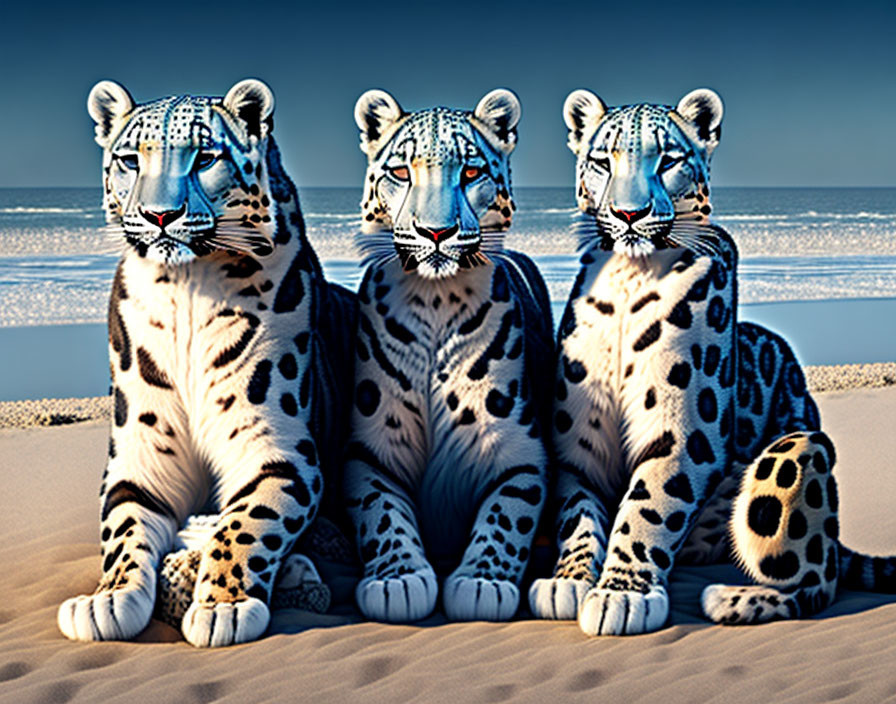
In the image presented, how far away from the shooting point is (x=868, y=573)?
16.8 ft

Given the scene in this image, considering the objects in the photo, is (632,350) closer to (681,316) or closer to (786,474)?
(681,316)

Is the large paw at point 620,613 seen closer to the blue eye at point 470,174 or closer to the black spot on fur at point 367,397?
the black spot on fur at point 367,397

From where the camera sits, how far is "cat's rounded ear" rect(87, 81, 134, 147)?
478cm

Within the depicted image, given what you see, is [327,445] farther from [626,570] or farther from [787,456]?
[787,456]

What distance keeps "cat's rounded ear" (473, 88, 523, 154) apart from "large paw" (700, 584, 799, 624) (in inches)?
75.5

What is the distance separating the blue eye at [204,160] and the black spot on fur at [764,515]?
2346 mm

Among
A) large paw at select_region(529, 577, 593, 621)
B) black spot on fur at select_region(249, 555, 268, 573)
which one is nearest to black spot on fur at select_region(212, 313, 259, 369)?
black spot on fur at select_region(249, 555, 268, 573)

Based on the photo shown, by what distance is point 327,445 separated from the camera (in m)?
5.24

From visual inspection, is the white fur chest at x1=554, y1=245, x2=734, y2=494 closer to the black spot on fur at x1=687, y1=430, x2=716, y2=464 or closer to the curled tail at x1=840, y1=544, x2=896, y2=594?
the black spot on fur at x1=687, y1=430, x2=716, y2=464

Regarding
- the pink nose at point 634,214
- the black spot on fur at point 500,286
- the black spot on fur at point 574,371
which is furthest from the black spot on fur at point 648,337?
the black spot on fur at point 500,286

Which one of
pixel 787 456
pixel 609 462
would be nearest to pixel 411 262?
pixel 609 462

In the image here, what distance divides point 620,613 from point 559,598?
0.28 meters

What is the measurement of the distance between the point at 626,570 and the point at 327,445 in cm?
135

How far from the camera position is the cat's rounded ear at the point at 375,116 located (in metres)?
5.05
